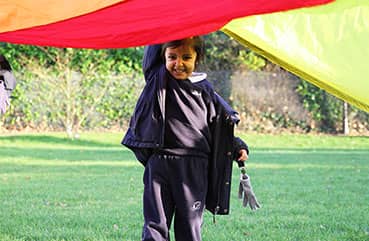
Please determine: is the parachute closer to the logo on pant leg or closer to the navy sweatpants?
the navy sweatpants

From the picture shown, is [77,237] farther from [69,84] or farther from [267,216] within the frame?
[69,84]

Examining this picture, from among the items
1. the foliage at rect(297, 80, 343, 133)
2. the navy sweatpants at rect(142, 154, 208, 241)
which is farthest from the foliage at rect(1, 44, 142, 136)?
the navy sweatpants at rect(142, 154, 208, 241)

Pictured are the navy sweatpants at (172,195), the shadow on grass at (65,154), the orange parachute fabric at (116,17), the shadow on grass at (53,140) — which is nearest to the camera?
the orange parachute fabric at (116,17)

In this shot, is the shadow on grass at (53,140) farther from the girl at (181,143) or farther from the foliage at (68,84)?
the girl at (181,143)

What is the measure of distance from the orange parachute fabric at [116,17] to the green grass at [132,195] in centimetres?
217

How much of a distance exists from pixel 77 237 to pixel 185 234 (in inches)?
51.8

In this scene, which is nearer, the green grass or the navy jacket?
the navy jacket

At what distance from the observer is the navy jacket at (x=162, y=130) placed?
429 centimetres

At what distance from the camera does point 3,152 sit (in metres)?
12.8

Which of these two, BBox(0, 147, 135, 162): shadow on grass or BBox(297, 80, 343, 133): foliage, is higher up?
BBox(0, 147, 135, 162): shadow on grass

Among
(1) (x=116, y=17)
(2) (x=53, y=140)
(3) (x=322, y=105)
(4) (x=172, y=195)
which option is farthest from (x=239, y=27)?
(3) (x=322, y=105)

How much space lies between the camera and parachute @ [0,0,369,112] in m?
3.40

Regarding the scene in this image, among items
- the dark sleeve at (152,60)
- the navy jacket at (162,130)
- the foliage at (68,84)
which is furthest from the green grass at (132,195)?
the foliage at (68,84)

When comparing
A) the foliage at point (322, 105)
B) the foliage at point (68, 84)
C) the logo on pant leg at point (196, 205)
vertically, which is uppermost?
the logo on pant leg at point (196, 205)
